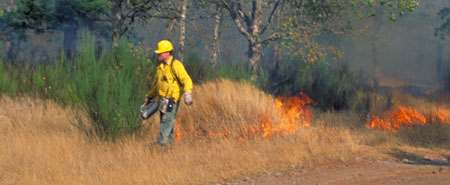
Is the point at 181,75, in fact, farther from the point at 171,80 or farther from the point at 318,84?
the point at 318,84

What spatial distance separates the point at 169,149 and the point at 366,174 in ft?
8.82

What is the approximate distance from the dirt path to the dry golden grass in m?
0.28

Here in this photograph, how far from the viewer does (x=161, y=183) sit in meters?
6.87

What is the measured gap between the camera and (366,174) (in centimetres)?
750

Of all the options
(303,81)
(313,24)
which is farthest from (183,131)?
(313,24)

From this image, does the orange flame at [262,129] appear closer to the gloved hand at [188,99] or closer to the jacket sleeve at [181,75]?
the jacket sleeve at [181,75]

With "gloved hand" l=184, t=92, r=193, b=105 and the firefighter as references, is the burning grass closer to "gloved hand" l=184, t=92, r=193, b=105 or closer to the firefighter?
the firefighter

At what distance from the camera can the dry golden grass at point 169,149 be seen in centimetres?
719

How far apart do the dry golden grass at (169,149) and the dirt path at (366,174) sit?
0.28m

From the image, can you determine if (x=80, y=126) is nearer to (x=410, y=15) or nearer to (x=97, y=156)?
(x=97, y=156)

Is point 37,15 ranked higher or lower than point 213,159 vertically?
higher

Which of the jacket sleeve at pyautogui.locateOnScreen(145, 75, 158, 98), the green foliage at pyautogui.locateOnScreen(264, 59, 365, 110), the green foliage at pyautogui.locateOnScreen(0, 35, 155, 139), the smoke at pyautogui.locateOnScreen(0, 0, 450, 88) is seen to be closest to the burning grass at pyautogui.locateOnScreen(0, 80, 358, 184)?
the green foliage at pyautogui.locateOnScreen(0, 35, 155, 139)

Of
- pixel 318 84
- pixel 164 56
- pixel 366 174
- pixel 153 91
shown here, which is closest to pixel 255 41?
pixel 318 84

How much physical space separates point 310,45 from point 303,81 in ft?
8.51
